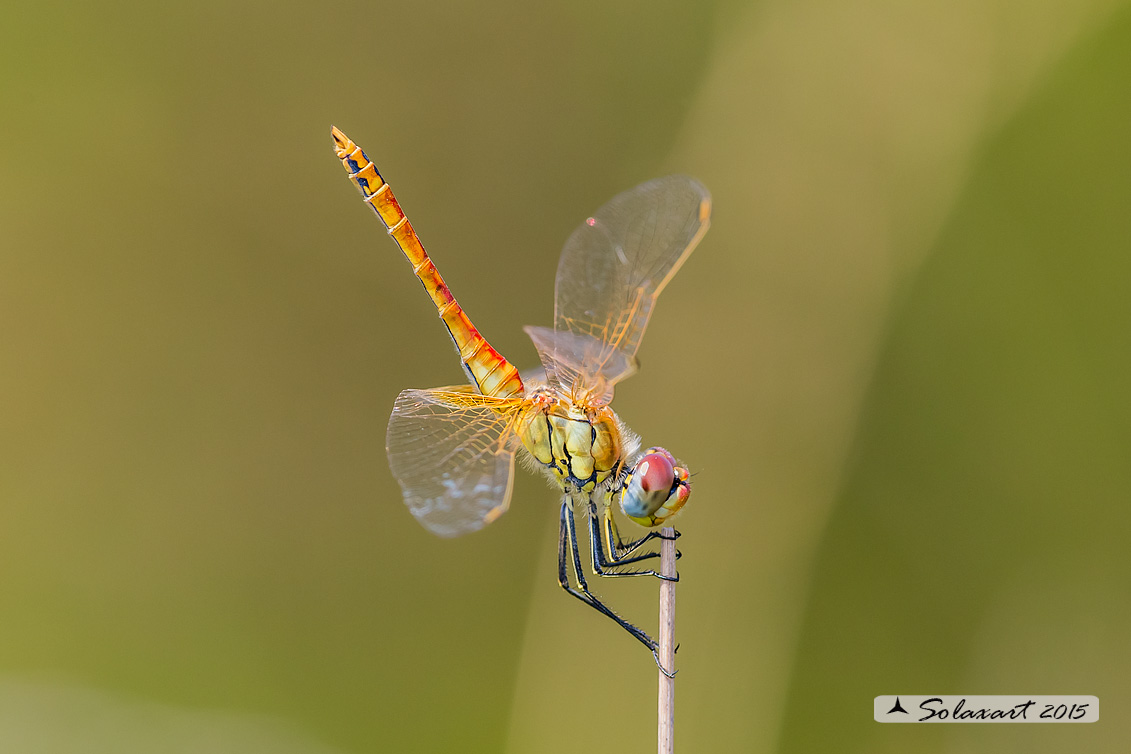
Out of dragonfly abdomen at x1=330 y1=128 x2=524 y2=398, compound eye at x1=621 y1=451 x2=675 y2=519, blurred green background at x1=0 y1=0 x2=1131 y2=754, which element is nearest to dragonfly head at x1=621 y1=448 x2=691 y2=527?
compound eye at x1=621 y1=451 x2=675 y2=519

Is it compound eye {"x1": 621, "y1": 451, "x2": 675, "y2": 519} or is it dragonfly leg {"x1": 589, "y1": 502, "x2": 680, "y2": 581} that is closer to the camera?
compound eye {"x1": 621, "y1": 451, "x2": 675, "y2": 519}

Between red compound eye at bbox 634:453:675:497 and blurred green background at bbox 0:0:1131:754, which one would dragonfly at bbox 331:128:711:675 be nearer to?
red compound eye at bbox 634:453:675:497

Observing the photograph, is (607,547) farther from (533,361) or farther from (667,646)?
(533,361)

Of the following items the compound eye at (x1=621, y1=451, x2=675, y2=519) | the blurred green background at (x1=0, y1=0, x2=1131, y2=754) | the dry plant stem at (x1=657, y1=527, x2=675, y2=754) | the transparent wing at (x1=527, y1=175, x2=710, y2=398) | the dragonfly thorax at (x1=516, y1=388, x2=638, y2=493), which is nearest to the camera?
→ the dry plant stem at (x1=657, y1=527, x2=675, y2=754)

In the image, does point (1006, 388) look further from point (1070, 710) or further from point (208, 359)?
point (208, 359)

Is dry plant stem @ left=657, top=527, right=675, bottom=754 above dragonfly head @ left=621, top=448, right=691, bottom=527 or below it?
below

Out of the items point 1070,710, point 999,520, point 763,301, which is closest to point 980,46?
point 763,301
